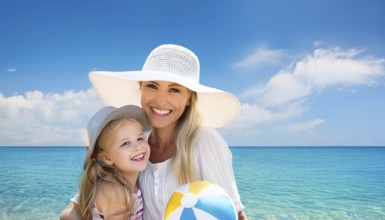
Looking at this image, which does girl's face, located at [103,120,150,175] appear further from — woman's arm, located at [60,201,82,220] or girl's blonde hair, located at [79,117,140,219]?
woman's arm, located at [60,201,82,220]

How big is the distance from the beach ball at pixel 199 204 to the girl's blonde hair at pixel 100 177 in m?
0.71

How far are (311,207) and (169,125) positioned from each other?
453 inches

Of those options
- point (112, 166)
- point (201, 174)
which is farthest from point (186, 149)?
point (112, 166)

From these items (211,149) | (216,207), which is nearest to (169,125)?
(211,149)

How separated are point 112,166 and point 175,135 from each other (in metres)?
0.69

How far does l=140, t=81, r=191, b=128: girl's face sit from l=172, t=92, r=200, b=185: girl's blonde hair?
0.42 ft

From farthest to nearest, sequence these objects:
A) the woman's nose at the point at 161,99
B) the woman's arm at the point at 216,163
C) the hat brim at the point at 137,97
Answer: the hat brim at the point at 137,97 → the woman's nose at the point at 161,99 → the woman's arm at the point at 216,163

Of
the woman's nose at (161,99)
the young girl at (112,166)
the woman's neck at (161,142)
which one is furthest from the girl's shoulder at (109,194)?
the woman's nose at (161,99)

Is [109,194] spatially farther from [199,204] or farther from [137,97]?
[137,97]

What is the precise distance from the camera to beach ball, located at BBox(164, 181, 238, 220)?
2539 millimetres

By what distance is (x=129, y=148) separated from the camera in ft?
10.6

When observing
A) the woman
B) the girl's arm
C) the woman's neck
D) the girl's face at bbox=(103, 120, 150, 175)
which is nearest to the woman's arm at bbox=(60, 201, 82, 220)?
the woman

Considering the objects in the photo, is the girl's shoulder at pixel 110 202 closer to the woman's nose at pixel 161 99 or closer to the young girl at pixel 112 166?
the young girl at pixel 112 166

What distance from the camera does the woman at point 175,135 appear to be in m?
3.21
